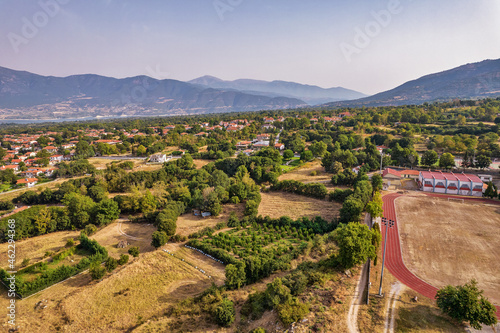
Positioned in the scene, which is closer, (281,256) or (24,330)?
(24,330)

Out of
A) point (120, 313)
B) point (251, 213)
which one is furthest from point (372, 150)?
point (120, 313)

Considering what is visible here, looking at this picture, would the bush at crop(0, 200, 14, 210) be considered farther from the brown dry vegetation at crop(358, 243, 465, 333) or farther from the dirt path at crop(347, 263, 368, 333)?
the brown dry vegetation at crop(358, 243, 465, 333)

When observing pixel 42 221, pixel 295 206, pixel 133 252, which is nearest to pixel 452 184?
pixel 295 206

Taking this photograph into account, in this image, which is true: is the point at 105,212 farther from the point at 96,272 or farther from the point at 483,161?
the point at 483,161

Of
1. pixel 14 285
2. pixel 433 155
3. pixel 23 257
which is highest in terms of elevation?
pixel 433 155

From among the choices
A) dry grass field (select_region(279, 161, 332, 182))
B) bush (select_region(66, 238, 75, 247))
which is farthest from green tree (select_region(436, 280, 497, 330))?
dry grass field (select_region(279, 161, 332, 182))

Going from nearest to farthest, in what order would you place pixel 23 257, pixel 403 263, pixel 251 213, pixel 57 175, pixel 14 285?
1. pixel 14 285
2. pixel 403 263
3. pixel 23 257
4. pixel 251 213
5. pixel 57 175

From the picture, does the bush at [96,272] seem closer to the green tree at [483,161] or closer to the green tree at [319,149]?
the green tree at [319,149]

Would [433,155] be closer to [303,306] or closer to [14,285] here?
[303,306]
